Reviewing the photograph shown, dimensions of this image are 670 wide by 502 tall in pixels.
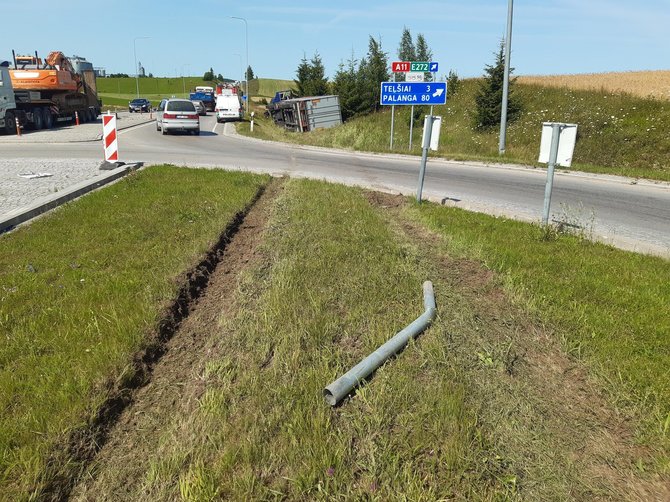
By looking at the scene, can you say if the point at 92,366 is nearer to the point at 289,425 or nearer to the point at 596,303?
the point at 289,425

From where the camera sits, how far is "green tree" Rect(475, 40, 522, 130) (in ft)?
81.3

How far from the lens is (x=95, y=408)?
9.56 feet

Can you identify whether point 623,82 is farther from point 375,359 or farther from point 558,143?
point 375,359

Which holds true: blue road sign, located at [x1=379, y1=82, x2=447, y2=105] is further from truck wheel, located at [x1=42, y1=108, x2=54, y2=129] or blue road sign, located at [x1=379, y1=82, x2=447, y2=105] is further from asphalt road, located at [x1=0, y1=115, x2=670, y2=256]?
truck wheel, located at [x1=42, y1=108, x2=54, y2=129]

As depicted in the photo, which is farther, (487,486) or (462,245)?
(462,245)

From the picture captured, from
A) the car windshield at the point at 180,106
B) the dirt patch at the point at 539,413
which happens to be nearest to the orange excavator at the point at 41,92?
the car windshield at the point at 180,106

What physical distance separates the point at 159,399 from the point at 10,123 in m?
26.9

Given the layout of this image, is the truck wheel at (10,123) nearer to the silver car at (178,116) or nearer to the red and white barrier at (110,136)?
the silver car at (178,116)

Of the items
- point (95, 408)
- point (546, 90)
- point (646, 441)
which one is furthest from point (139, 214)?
point (546, 90)

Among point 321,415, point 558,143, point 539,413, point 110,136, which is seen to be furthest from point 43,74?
point 539,413

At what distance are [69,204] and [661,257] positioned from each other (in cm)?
909

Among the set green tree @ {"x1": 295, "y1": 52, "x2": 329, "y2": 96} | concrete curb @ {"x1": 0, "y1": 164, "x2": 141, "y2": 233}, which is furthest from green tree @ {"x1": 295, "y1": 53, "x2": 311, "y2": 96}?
concrete curb @ {"x1": 0, "y1": 164, "x2": 141, "y2": 233}

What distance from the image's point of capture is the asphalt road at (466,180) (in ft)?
28.5

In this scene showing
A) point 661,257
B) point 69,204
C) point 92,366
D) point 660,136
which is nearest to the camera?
point 92,366
